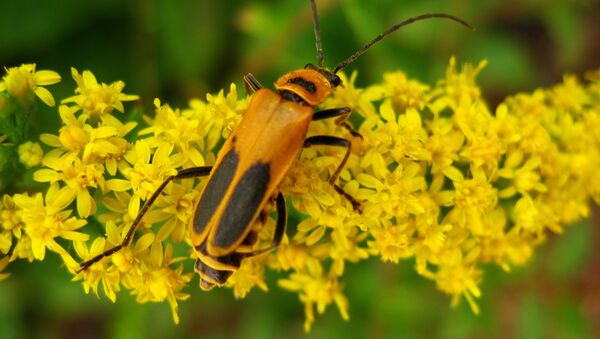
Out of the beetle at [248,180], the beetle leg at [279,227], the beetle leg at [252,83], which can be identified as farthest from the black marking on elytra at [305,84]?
the beetle leg at [279,227]

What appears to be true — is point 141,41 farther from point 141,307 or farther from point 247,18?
point 141,307

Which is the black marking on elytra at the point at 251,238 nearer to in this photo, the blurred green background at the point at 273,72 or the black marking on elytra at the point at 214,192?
the black marking on elytra at the point at 214,192

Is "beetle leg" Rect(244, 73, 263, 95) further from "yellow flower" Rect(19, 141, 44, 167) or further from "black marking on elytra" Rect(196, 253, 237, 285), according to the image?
"yellow flower" Rect(19, 141, 44, 167)

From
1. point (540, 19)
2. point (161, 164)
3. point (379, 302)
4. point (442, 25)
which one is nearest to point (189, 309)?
point (379, 302)

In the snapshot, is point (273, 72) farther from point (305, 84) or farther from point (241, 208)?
point (241, 208)

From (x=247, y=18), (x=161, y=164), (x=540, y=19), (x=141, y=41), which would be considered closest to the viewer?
(x=161, y=164)

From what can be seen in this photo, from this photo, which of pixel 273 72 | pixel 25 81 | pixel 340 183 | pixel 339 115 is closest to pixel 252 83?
pixel 339 115
